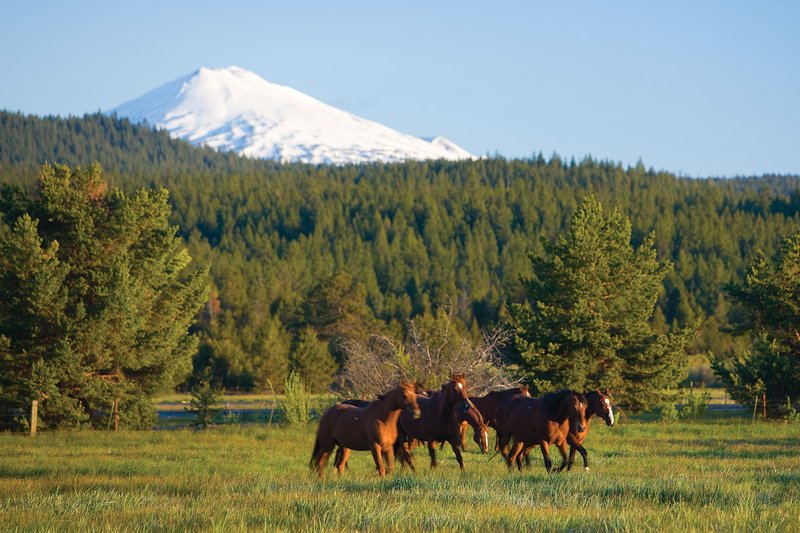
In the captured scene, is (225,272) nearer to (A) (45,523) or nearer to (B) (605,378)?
(B) (605,378)

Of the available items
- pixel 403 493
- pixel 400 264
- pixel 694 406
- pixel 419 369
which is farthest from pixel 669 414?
pixel 400 264

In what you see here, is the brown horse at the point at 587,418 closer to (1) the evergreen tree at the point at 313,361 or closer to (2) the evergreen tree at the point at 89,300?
(2) the evergreen tree at the point at 89,300

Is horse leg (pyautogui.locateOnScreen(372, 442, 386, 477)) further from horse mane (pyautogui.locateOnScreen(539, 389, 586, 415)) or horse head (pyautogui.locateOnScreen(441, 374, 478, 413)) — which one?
horse mane (pyautogui.locateOnScreen(539, 389, 586, 415))

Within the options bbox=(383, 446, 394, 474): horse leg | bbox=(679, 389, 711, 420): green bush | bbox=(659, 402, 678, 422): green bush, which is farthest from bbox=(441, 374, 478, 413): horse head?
bbox=(679, 389, 711, 420): green bush

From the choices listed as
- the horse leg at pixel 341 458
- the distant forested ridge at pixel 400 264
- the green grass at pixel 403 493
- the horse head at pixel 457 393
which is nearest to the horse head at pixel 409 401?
the horse head at pixel 457 393

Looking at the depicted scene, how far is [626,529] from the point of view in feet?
29.1

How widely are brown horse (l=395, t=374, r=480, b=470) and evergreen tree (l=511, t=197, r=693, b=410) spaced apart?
25.1 meters

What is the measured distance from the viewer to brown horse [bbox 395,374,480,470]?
16.4 metres

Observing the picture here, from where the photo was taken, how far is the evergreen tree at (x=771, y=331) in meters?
40.4

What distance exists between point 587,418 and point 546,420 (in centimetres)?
114

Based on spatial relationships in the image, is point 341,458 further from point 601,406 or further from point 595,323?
point 595,323

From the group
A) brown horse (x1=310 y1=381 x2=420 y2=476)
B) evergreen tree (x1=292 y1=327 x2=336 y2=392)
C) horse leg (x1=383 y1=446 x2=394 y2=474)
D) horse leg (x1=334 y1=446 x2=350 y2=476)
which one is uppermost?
brown horse (x1=310 y1=381 x2=420 y2=476)

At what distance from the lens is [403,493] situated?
1227 centimetres

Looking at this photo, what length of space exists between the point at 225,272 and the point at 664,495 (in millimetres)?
105600
